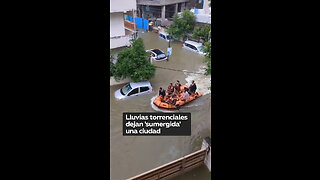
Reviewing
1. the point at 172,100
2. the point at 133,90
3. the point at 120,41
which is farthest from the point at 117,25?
the point at 172,100

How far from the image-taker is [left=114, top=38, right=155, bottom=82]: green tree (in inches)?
296

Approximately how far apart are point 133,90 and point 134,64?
88 centimetres

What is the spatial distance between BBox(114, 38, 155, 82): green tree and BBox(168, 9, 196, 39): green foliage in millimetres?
4907

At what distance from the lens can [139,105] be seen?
700 centimetres

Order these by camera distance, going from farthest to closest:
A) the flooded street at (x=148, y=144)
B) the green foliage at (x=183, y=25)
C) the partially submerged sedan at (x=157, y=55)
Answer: the green foliage at (x=183, y=25), the partially submerged sedan at (x=157, y=55), the flooded street at (x=148, y=144)

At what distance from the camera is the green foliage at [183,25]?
12047 millimetres

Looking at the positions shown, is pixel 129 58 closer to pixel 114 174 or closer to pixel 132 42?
pixel 132 42

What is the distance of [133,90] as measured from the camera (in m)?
7.48

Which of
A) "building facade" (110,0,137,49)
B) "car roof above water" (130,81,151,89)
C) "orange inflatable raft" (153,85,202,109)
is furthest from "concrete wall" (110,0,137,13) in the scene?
"orange inflatable raft" (153,85,202,109)

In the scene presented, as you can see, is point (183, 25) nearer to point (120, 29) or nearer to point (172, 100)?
point (120, 29)

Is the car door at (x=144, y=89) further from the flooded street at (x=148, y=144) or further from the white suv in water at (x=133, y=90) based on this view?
the flooded street at (x=148, y=144)

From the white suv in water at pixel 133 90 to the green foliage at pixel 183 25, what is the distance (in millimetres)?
5308

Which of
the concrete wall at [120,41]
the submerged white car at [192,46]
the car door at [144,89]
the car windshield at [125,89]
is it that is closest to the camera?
the concrete wall at [120,41]

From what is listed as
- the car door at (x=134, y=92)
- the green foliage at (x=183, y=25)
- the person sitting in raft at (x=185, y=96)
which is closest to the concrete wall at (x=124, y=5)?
the car door at (x=134, y=92)
